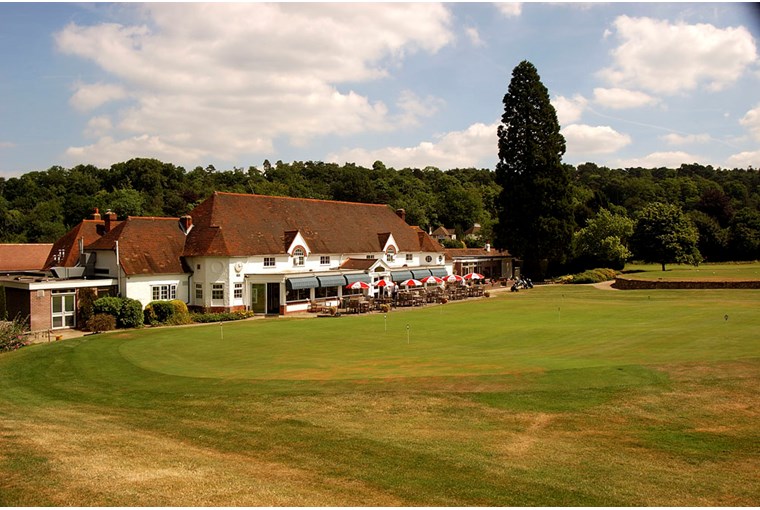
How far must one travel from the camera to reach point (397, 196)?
12756cm

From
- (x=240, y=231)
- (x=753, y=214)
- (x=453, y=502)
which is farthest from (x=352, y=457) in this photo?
(x=753, y=214)

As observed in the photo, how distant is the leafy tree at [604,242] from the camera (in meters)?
65.3

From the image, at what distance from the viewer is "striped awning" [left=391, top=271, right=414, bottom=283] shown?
1985 inches

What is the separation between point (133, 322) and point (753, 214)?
80.3 metres

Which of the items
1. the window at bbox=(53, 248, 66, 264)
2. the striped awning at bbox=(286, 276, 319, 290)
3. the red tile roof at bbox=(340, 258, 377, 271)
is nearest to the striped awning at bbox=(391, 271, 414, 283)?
the red tile roof at bbox=(340, 258, 377, 271)

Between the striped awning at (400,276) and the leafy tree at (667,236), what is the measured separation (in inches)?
1252

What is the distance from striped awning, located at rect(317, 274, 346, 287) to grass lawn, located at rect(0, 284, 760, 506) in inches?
733

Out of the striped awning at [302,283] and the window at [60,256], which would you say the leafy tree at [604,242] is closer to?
the striped awning at [302,283]

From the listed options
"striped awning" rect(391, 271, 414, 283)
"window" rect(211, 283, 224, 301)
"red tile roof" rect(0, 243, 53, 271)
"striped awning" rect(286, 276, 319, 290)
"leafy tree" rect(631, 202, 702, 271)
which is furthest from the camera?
"leafy tree" rect(631, 202, 702, 271)

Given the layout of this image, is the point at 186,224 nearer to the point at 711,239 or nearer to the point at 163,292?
the point at 163,292

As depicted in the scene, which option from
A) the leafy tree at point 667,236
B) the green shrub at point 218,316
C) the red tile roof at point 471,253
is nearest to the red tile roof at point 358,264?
the green shrub at point 218,316

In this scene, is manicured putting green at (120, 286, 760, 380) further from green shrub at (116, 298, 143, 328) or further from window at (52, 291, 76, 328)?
window at (52, 291, 76, 328)

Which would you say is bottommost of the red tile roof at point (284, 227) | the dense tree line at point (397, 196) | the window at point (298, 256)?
the window at point (298, 256)

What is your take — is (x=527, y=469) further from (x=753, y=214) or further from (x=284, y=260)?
(x=753, y=214)
